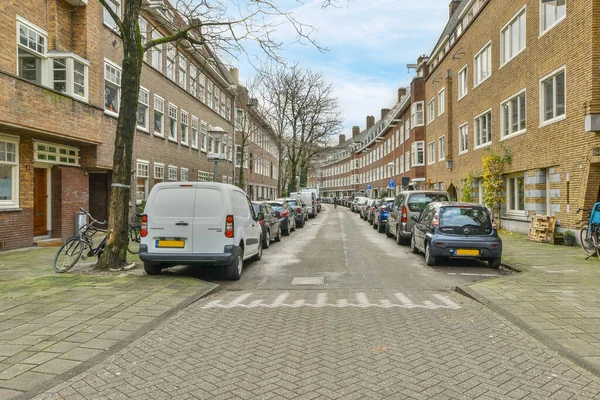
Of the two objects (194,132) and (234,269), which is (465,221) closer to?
(234,269)

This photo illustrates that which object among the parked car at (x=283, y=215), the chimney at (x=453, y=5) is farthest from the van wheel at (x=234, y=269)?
the chimney at (x=453, y=5)

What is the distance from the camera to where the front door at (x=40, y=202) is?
14438 millimetres

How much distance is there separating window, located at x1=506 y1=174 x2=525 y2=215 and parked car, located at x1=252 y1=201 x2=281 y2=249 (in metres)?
9.59

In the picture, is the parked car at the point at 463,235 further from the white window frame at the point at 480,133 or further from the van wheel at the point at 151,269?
the white window frame at the point at 480,133

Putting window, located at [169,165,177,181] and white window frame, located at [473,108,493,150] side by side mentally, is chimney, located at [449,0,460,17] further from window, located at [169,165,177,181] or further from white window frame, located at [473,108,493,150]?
window, located at [169,165,177,181]

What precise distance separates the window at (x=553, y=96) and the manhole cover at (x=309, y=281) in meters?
10.3

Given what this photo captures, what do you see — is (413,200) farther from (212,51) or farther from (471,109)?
(471,109)

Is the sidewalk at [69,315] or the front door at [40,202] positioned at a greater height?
the front door at [40,202]

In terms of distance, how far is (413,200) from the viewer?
49.3 ft

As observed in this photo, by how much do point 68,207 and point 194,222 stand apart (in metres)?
8.75

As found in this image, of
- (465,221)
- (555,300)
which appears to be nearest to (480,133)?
(465,221)

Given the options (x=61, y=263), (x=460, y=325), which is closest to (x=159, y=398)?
(x=460, y=325)

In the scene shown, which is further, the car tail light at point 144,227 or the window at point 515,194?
the window at point 515,194

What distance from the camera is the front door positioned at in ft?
47.4
